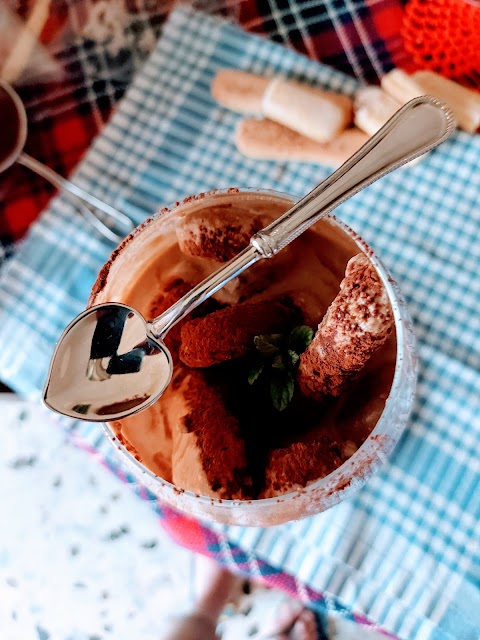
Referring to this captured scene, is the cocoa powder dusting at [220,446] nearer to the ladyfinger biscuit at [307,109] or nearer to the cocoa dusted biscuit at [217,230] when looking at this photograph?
the cocoa dusted biscuit at [217,230]

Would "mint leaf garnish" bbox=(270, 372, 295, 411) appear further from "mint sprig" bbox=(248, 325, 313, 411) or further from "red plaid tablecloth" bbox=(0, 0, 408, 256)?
"red plaid tablecloth" bbox=(0, 0, 408, 256)

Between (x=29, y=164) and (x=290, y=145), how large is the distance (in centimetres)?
32

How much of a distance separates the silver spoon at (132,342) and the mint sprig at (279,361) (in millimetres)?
64

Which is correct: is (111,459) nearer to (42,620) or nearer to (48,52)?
(42,620)

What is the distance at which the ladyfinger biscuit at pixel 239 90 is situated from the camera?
767 mm

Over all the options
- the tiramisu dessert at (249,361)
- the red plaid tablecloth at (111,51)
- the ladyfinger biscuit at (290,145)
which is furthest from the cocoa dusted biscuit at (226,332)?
the red plaid tablecloth at (111,51)

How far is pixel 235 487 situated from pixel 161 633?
13.6 inches

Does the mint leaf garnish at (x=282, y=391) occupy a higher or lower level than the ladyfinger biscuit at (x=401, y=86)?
lower

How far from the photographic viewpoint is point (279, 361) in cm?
52

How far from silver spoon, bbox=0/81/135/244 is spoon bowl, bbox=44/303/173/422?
0.28 metres

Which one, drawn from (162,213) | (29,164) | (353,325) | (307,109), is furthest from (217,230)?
(29,164)

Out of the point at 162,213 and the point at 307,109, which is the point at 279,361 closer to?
the point at 162,213

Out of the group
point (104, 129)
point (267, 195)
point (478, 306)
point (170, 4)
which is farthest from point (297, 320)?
point (170, 4)

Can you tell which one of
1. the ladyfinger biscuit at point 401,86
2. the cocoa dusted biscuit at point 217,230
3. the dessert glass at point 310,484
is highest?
the ladyfinger biscuit at point 401,86
